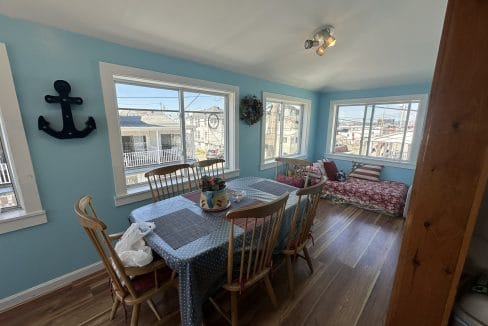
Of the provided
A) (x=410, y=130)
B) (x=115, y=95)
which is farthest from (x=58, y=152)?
(x=410, y=130)

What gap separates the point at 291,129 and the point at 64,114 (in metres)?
3.63

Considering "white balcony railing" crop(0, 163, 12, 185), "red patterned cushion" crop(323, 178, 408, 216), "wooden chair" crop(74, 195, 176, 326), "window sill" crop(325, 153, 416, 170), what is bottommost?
"red patterned cushion" crop(323, 178, 408, 216)

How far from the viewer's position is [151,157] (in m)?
2.33

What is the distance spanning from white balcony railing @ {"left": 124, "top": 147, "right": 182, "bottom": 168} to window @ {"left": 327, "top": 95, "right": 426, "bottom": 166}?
3534 mm

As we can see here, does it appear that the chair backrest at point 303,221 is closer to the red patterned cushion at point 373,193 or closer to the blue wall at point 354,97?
the red patterned cushion at point 373,193

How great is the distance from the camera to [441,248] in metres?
0.57

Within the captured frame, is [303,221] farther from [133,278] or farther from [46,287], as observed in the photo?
→ [46,287]

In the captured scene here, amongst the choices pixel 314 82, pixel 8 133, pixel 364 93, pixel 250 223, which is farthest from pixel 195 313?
pixel 364 93

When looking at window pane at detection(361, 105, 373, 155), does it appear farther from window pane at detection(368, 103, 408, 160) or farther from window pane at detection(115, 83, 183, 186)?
window pane at detection(115, 83, 183, 186)

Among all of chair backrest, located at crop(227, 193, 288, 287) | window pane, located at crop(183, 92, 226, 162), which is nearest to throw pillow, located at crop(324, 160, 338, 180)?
window pane, located at crop(183, 92, 226, 162)

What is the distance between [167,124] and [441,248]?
2444 millimetres

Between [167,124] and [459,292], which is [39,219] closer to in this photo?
[167,124]

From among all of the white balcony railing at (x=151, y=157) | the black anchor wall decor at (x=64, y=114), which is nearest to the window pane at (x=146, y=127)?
the white balcony railing at (x=151, y=157)

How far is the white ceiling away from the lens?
59.1 inches
